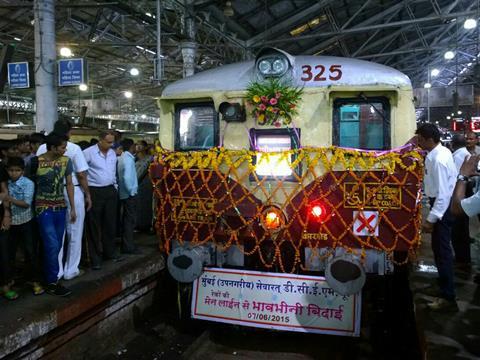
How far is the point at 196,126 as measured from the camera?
476 centimetres

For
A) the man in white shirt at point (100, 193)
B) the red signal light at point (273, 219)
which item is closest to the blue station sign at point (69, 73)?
the man in white shirt at point (100, 193)

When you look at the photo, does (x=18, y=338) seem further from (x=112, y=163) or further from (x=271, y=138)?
(x=271, y=138)

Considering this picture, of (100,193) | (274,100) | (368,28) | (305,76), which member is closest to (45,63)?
(100,193)

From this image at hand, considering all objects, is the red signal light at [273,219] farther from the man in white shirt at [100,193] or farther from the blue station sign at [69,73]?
the blue station sign at [69,73]

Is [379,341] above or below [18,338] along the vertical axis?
below

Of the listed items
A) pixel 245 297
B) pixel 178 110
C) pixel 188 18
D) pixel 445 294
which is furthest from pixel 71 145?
pixel 188 18

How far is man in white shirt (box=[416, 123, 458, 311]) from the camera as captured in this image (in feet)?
12.8

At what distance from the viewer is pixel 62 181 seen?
14.0 ft

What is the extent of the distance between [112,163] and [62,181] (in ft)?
3.14

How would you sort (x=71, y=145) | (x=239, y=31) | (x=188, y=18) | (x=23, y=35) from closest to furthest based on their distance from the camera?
(x=71, y=145), (x=188, y=18), (x=23, y=35), (x=239, y=31)

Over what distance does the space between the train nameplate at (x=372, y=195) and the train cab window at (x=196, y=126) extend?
1.59m

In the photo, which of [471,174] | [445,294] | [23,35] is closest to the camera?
[471,174]

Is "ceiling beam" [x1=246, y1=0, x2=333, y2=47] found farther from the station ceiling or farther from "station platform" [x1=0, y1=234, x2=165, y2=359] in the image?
"station platform" [x1=0, y1=234, x2=165, y2=359]

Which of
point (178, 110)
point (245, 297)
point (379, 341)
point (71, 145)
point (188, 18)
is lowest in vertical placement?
point (379, 341)
